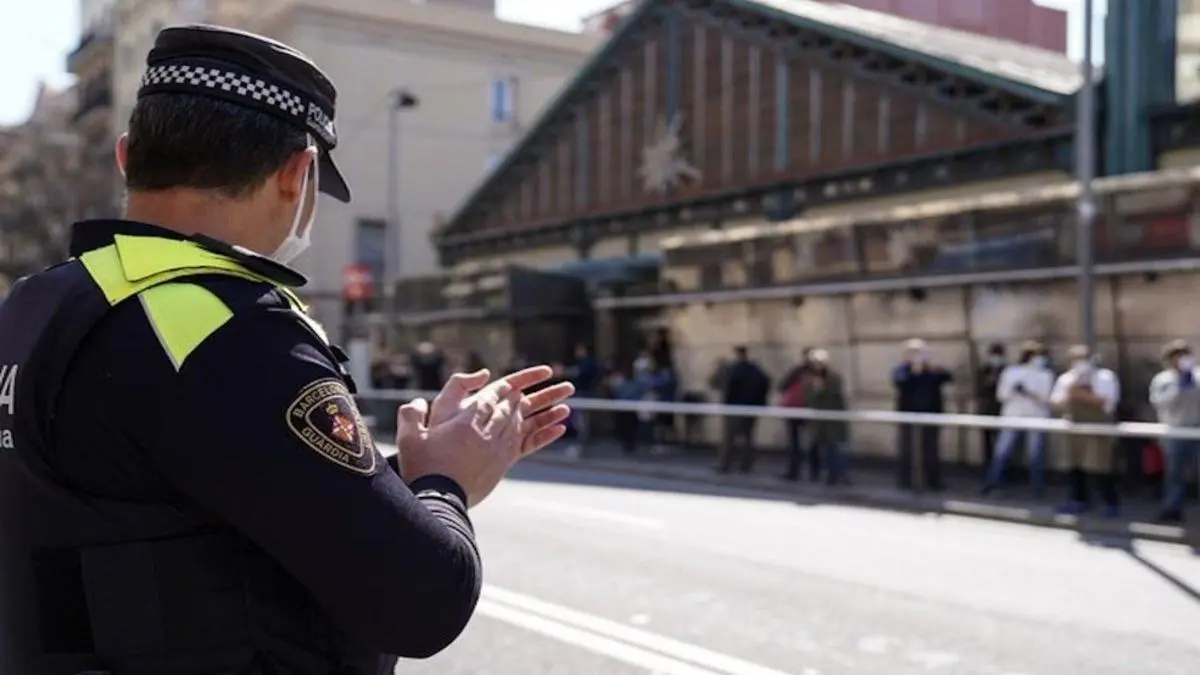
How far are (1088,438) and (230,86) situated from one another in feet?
38.5

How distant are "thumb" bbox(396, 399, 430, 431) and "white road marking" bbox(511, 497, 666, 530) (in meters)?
8.98

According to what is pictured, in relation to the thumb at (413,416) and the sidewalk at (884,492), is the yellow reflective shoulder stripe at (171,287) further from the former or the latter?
the sidewalk at (884,492)

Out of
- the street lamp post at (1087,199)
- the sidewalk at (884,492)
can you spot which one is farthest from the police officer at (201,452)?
the street lamp post at (1087,199)

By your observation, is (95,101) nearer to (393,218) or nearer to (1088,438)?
(393,218)

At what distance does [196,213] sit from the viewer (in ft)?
5.43

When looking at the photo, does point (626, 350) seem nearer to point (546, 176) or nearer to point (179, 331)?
point (546, 176)

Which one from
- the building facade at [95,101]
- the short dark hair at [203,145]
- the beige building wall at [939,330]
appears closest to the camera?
the short dark hair at [203,145]

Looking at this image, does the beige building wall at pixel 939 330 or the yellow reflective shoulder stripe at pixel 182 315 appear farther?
the beige building wall at pixel 939 330

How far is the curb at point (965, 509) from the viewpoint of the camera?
11039 mm

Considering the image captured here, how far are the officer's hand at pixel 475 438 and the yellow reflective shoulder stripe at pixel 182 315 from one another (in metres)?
0.39

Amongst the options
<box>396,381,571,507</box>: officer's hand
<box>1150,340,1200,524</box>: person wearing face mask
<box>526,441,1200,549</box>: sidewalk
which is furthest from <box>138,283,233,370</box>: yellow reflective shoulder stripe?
<box>1150,340,1200,524</box>: person wearing face mask

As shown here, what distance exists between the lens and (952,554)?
32.4ft

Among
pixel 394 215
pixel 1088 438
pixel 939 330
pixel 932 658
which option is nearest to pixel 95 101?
pixel 394 215

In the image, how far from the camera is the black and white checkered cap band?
1.63 metres
